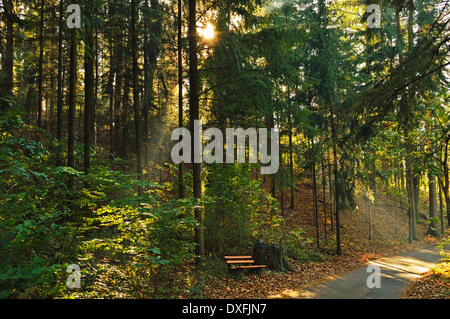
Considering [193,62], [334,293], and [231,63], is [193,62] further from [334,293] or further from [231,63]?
[334,293]

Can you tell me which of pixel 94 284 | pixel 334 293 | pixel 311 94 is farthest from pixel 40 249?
pixel 311 94

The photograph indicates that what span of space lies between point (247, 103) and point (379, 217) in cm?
2391

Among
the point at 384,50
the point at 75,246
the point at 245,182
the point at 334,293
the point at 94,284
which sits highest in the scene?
the point at 384,50

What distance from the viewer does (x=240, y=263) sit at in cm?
1059

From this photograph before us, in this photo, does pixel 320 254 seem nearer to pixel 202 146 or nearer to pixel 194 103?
pixel 202 146

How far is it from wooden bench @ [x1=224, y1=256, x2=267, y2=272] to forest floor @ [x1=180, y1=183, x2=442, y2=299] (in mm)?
299

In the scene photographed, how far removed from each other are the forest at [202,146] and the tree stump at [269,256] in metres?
0.05

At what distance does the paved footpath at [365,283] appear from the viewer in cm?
839

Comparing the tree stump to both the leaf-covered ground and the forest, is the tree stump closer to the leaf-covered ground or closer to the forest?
the forest

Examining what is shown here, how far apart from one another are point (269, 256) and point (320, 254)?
493cm

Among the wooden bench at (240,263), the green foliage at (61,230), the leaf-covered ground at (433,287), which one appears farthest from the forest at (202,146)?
the leaf-covered ground at (433,287)

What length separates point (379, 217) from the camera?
1080 inches

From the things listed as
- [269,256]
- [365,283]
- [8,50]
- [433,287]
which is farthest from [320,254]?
[8,50]

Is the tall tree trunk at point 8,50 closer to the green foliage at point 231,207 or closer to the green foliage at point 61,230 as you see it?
the green foliage at point 61,230
